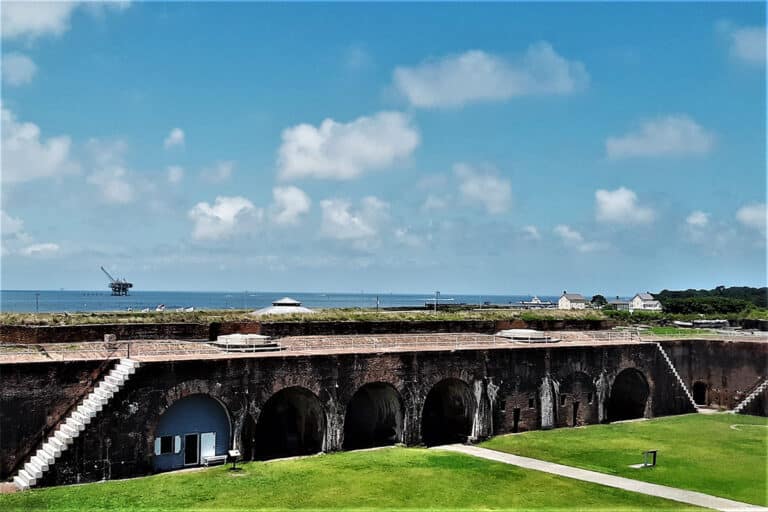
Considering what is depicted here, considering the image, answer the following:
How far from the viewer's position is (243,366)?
97.9 feet

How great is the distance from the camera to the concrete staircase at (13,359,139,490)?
25000 mm

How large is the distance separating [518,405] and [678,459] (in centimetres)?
848

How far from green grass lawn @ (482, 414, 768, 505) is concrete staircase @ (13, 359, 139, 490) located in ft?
55.9

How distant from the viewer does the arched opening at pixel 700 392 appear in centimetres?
4897

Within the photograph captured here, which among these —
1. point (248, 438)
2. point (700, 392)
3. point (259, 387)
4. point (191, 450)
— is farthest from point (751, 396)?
point (191, 450)

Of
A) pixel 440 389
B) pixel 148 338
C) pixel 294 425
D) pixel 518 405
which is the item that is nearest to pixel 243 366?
pixel 294 425

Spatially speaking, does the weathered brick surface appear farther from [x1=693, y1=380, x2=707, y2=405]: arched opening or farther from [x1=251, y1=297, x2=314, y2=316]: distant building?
[x1=251, y1=297, x2=314, y2=316]: distant building

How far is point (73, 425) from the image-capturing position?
26.1m

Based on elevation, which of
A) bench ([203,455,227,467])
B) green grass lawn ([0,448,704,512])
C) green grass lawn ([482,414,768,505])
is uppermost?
bench ([203,455,227,467])

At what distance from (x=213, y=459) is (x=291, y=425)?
235 inches

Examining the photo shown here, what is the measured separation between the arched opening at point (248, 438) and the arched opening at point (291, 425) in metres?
1.45

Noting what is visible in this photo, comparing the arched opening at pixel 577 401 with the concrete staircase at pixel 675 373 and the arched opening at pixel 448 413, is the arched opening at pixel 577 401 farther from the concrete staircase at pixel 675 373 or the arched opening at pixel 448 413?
the concrete staircase at pixel 675 373

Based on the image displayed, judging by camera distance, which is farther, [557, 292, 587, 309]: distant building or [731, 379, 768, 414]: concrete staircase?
[557, 292, 587, 309]: distant building

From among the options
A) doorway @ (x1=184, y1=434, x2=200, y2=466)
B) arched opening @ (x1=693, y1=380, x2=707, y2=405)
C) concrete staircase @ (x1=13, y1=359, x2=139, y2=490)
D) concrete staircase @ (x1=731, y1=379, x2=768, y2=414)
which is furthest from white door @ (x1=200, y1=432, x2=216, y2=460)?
arched opening @ (x1=693, y1=380, x2=707, y2=405)
